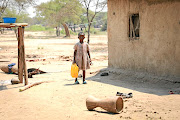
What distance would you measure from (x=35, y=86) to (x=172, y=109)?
416 cm

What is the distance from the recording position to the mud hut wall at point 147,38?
25.6ft

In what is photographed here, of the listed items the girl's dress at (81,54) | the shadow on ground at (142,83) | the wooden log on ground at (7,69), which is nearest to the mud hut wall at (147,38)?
the shadow on ground at (142,83)

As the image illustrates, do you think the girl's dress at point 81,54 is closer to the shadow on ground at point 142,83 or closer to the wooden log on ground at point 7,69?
the shadow on ground at point 142,83

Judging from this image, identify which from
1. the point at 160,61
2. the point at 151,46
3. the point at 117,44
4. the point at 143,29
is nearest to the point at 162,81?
the point at 160,61

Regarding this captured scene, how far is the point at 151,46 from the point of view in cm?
858

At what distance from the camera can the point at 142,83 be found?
8.41 meters

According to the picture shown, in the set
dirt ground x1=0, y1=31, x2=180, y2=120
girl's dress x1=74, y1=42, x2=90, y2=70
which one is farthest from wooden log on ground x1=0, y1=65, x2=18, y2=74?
girl's dress x1=74, y1=42, x2=90, y2=70

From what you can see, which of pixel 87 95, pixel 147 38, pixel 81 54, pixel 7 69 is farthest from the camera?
pixel 7 69

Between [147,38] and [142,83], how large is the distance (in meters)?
1.35

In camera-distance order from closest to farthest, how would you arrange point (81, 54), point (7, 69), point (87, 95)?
point (87, 95), point (81, 54), point (7, 69)

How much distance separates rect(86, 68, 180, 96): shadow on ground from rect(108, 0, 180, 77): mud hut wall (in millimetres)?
257

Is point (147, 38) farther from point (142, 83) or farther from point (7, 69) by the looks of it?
point (7, 69)

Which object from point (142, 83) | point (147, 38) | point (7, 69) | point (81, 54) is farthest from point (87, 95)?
point (7, 69)

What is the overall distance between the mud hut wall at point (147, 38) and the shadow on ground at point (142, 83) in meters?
0.26
